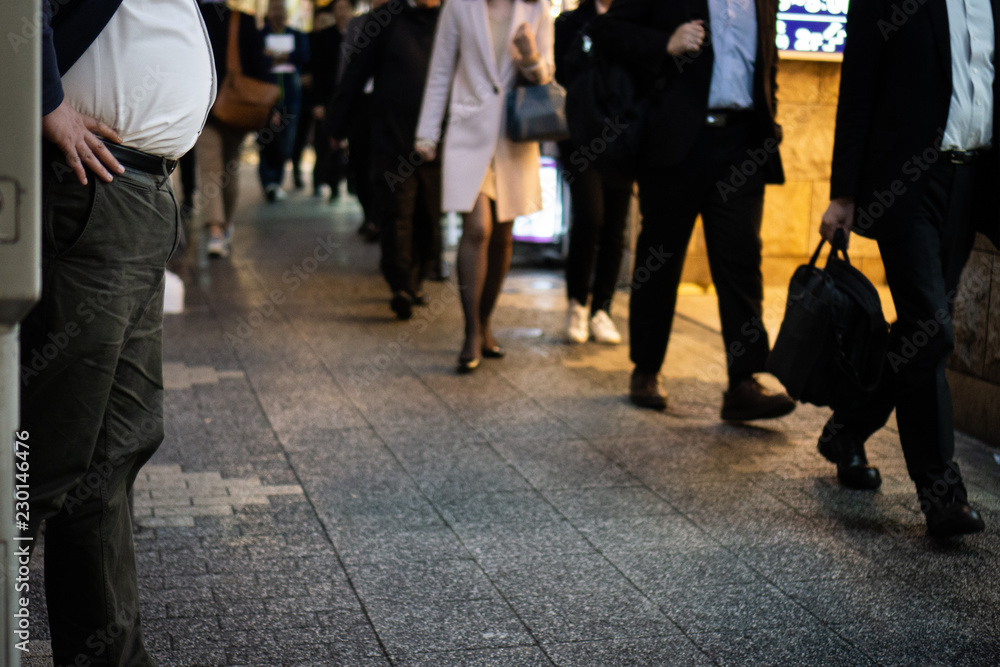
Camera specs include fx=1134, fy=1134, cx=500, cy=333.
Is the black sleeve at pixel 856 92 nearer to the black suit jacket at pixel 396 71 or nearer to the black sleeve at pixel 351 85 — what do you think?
the black suit jacket at pixel 396 71

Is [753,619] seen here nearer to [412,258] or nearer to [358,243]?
[412,258]

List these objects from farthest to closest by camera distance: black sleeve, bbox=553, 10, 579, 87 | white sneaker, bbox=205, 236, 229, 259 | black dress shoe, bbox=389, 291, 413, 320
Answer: white sneaker, bbox=205, 236, 229, 259 → black dress shoe, bbox=389, 291, 413, 320 → black sleeve, bbox=553, 10, 579, 87

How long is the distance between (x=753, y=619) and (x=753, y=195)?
7.80 ft

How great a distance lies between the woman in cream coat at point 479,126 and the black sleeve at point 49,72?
398cm

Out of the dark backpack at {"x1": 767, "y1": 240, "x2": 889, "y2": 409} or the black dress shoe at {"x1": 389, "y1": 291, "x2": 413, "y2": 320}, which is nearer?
the dark backpack at {"x1": 767, "y1": 240, "x2": 889, "y2": 409}

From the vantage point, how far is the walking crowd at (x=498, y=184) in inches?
83.6

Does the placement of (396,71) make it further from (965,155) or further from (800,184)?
(965,155)

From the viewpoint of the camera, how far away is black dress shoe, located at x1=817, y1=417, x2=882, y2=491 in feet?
13.6

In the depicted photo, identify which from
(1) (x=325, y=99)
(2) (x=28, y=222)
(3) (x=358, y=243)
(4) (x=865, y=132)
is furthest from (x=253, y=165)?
(2) (x=28, y=222)

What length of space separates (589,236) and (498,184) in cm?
91

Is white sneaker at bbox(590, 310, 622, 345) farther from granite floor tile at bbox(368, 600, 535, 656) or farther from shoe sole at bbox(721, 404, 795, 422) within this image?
granite floor tile at bbox(368, 600, 535, 656)

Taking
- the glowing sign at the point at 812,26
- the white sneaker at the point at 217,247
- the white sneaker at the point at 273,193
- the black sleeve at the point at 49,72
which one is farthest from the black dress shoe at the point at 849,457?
the white sneaker at the point at 273,193

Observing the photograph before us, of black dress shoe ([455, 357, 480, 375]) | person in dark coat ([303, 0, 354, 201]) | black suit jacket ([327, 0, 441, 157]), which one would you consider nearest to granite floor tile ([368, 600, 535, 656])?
black dress shoe ([455, 357, 480, 375])

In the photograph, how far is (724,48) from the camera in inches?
191
